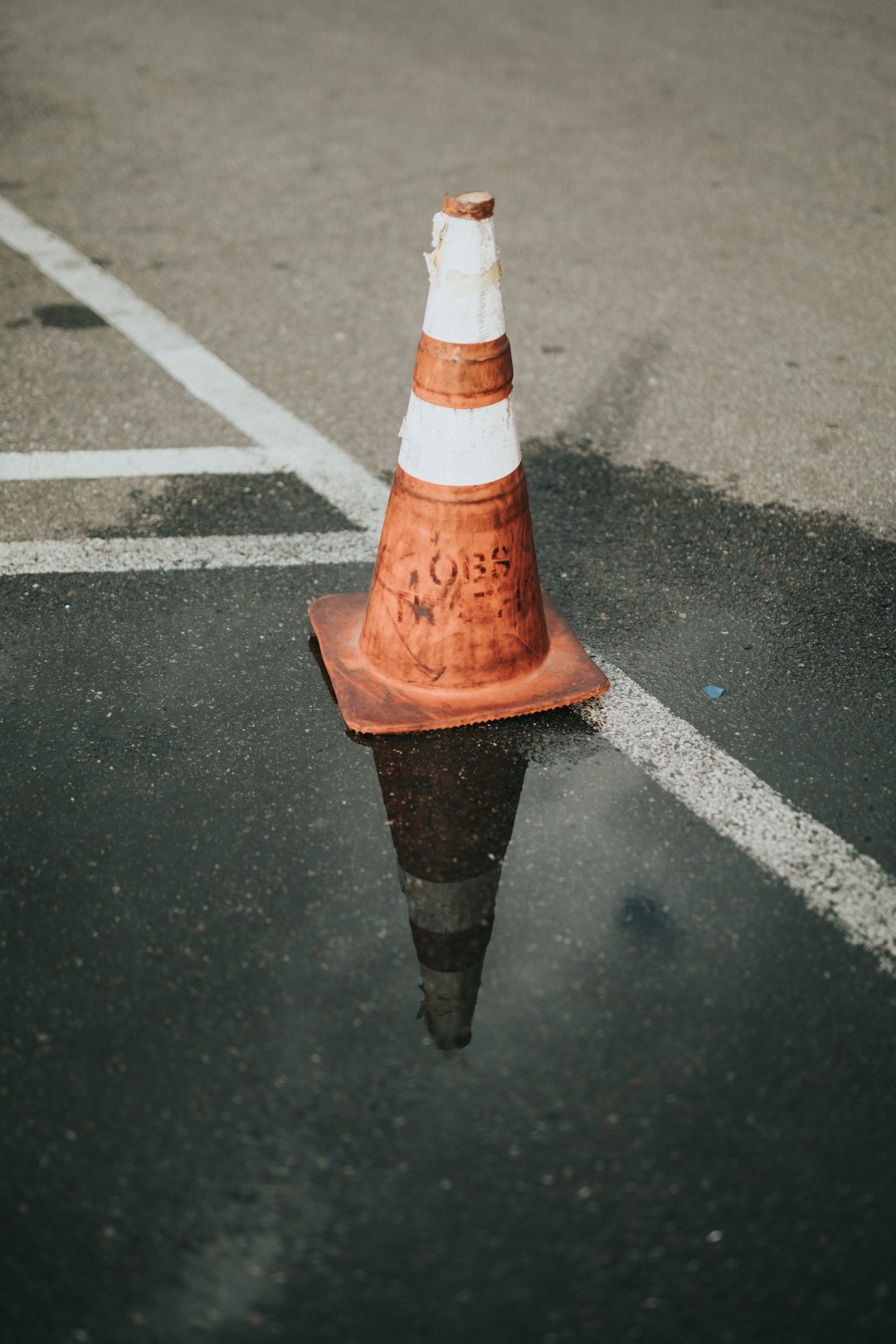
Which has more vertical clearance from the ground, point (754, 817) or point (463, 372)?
point (463, 372)

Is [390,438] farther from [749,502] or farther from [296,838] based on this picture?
[296,838]

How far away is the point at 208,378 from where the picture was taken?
15.4 feet

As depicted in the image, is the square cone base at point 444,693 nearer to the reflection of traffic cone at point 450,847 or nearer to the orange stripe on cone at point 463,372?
the reflection of traffic cone at point 450,847

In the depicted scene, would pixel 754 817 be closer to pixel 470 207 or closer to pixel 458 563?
pixel 458 563

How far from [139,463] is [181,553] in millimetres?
691

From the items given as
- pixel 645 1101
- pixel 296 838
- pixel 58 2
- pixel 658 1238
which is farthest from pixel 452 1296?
pixel 58 2

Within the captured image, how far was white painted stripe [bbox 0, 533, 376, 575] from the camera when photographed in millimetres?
3496

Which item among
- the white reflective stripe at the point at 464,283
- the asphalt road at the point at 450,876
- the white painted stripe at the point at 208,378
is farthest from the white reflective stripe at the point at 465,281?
the white painted stripe at the point at 208,378

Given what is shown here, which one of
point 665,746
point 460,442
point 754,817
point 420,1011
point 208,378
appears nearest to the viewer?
point 420,1011

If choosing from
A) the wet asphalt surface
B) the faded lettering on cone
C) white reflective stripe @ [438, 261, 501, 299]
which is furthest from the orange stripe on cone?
the wet asphalt surface

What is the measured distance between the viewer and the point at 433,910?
239 cm

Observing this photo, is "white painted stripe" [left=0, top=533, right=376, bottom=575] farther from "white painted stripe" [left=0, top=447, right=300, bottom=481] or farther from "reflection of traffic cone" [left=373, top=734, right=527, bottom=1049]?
"reflection of traffic cone" [left=373, top=734, right=527, bottom=1049]

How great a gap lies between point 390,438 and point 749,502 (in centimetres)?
138

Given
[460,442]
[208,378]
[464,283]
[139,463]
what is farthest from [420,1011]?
[208,378]
